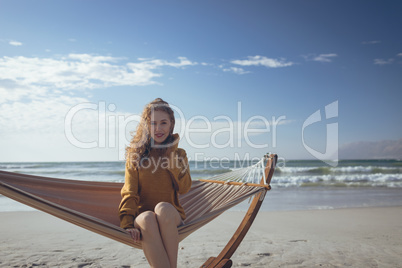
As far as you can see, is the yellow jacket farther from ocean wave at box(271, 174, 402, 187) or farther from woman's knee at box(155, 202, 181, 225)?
ocean wave at box(271, 174, 402, 187)

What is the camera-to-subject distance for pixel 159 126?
1.70 metres

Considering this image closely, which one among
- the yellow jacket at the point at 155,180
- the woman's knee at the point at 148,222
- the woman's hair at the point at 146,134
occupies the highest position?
the woman's hair at the point at 146,134

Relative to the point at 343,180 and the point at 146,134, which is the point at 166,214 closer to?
the point at 146,134

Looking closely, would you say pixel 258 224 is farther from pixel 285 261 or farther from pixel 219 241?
pixel 285 261

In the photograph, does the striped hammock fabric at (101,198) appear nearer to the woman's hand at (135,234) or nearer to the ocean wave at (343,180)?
the woman's hand at (135,234)

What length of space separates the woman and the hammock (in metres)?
0.08

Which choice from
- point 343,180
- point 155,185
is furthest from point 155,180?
Result: point 343,180

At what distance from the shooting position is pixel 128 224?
144 centimetres

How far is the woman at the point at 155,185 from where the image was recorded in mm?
1355

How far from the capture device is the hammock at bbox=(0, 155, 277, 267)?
1.34 m

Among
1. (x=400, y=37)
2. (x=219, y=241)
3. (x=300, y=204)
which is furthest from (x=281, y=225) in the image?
(x=400, y=37)

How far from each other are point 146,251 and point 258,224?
8.21 ft

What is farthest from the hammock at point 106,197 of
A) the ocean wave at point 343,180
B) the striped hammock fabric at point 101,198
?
the ocean wave at point 343,180

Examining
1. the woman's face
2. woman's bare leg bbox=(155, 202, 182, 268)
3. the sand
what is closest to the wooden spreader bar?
the sand
